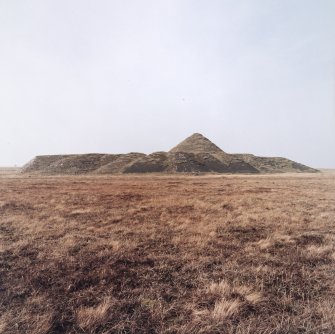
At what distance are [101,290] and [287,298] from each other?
399 centimetres

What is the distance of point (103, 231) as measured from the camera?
415 inches

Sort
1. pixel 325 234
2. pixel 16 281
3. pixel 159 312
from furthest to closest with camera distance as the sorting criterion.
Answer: pixel 325 234 → pixel 16 281 → pixel 159 312

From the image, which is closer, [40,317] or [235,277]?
[40,317]

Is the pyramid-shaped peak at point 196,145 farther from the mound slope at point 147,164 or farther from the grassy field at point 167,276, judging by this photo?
the grassy field at point 167,276

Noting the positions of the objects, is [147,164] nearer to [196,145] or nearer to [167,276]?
[196,145]

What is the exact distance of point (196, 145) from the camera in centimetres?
10831

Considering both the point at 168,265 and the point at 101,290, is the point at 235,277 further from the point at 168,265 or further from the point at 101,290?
the point at 101,290

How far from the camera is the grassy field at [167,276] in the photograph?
14.6ft

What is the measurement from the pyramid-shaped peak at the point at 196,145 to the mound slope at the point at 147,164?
4185 millimetres

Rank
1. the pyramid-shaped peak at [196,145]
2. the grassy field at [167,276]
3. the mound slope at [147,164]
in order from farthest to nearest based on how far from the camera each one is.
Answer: the pyramid-shaped peak at [196,145]
the mound slope at [147,164]
the grassy field at [167,276]

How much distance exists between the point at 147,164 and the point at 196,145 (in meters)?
35.6

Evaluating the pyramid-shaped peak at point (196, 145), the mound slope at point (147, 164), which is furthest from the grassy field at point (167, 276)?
the pyramid-shaped peak at point (196, 145)

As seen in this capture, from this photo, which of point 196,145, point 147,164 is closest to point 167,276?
point 147,164

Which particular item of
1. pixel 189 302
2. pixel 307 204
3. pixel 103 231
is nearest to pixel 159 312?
pixel 189 302
